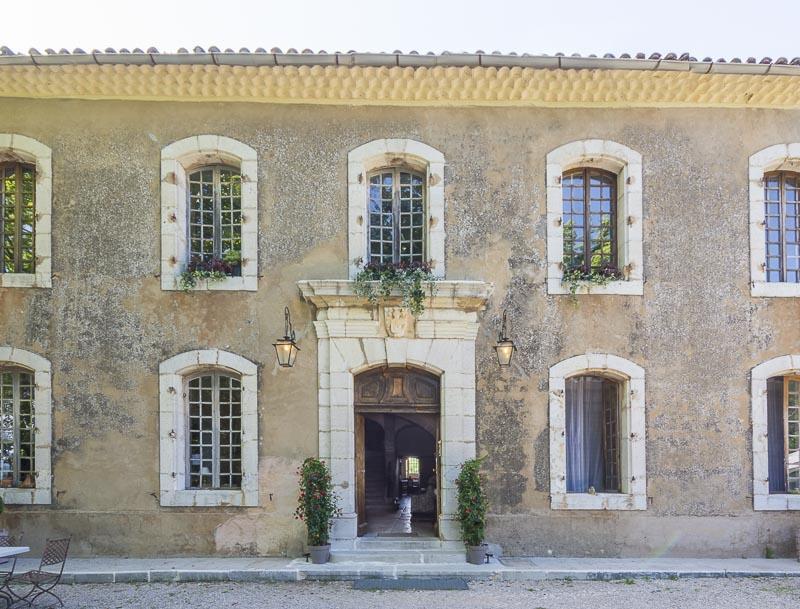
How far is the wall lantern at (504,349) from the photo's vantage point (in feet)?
29.8

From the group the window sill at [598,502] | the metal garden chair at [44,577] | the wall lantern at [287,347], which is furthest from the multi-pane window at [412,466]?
the metal garden chair at [44,577]

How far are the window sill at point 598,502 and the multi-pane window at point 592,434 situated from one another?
31cm

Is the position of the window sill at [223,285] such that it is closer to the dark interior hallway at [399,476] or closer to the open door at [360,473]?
the open door at [360,473]

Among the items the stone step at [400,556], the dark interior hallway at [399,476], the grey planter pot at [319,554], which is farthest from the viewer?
the dark interior hallway at [399,476]

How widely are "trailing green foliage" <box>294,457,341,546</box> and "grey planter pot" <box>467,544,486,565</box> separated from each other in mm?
1838

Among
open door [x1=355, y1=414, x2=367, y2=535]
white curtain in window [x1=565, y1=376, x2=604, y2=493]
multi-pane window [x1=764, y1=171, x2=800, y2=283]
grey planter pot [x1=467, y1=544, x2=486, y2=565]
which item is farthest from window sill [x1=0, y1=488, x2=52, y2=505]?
multi-pane window [x1=764, y1=171, x2=800, y2=283]

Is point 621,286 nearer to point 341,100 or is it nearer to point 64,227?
point 341,100

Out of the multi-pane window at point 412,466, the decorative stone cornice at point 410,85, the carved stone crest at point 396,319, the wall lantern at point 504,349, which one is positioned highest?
the decorative stone cornice at point 410,85

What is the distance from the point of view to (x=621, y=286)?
372 inches

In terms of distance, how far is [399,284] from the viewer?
9.10m

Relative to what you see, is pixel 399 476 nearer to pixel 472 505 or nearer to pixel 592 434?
pixel 592 434

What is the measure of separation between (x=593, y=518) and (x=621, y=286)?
317 cm

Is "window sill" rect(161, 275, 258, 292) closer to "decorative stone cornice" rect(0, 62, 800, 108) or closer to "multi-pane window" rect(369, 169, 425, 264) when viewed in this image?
"multi-pane window" rect(369, 169, 425, 264)

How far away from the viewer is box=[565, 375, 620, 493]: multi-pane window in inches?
380
